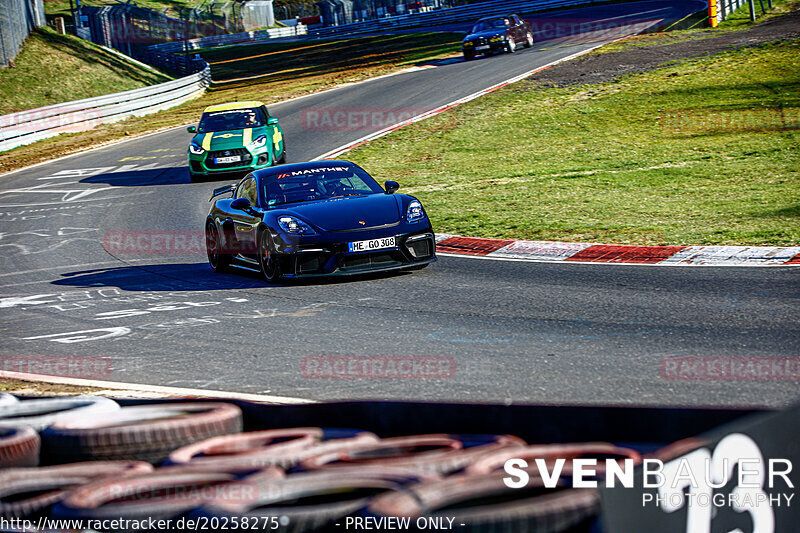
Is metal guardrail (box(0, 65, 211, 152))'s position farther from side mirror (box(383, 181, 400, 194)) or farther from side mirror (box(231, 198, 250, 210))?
side mirror (box(383, 181, 400, 194))

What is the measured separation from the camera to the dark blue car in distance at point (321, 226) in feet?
34.1

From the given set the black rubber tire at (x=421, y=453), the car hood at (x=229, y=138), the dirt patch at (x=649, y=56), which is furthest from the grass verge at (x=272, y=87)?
the black rubber tire at (x=421, y=453)

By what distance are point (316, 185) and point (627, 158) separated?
8527mm

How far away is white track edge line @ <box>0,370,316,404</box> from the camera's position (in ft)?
20.1

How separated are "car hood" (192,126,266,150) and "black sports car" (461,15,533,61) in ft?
63.0

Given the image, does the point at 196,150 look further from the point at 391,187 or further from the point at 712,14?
the point at 712,14

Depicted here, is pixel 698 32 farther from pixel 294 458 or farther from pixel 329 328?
pixel 294 458

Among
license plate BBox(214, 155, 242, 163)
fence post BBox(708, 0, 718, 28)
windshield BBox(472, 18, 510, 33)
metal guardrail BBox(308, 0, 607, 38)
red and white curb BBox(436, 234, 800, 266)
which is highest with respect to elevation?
metal guardrail BBox(308, 0, 607, 38)

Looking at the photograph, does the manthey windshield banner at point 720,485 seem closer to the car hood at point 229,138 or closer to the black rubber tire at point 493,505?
the black rubber tire at point 493,505

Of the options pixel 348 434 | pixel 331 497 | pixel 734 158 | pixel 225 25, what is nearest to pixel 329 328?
pixel 348 434

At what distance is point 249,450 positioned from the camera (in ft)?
14.3

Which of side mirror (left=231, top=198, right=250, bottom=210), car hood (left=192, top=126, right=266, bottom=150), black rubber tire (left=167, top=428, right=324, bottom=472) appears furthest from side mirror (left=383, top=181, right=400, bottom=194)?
car hood (left=192, top=126, right=266, bottom=150)

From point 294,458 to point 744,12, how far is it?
124ft

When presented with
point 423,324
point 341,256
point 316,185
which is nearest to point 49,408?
point 423,324
